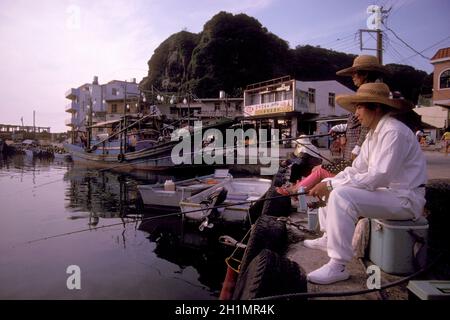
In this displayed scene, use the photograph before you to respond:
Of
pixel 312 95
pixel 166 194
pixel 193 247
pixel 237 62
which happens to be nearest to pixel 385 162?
pixel 193 247

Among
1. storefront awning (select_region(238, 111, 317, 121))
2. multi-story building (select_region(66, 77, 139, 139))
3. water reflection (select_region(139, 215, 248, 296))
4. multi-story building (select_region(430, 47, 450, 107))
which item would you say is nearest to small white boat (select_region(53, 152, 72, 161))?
multi-story building (select_region(66, 77, 139, 139))

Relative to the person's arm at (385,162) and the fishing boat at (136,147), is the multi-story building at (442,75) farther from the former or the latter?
the person's arm at (385,162)

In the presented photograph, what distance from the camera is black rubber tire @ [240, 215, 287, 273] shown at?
Answer: 3.69 meters

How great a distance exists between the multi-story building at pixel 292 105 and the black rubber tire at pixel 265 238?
30597 mm

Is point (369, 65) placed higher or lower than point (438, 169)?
higher

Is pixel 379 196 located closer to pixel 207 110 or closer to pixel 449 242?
pixel 449 242

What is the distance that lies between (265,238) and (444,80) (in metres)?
32.0

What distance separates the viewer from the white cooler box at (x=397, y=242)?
2768mm

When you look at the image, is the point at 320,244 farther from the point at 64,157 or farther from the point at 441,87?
the point at 64,157

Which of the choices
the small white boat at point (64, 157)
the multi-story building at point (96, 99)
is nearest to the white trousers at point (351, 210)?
the small white boat at point (64, 157)

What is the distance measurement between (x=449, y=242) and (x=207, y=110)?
4564cm

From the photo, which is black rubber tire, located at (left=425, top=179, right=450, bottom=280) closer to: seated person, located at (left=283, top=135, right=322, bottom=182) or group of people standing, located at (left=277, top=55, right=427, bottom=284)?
group of people standing, located at (left=277, top=55, right=427, bottom=284)

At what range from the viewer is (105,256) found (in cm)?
720

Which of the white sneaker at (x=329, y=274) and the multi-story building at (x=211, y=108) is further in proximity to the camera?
the multi-story building at (x=211, y=108)
